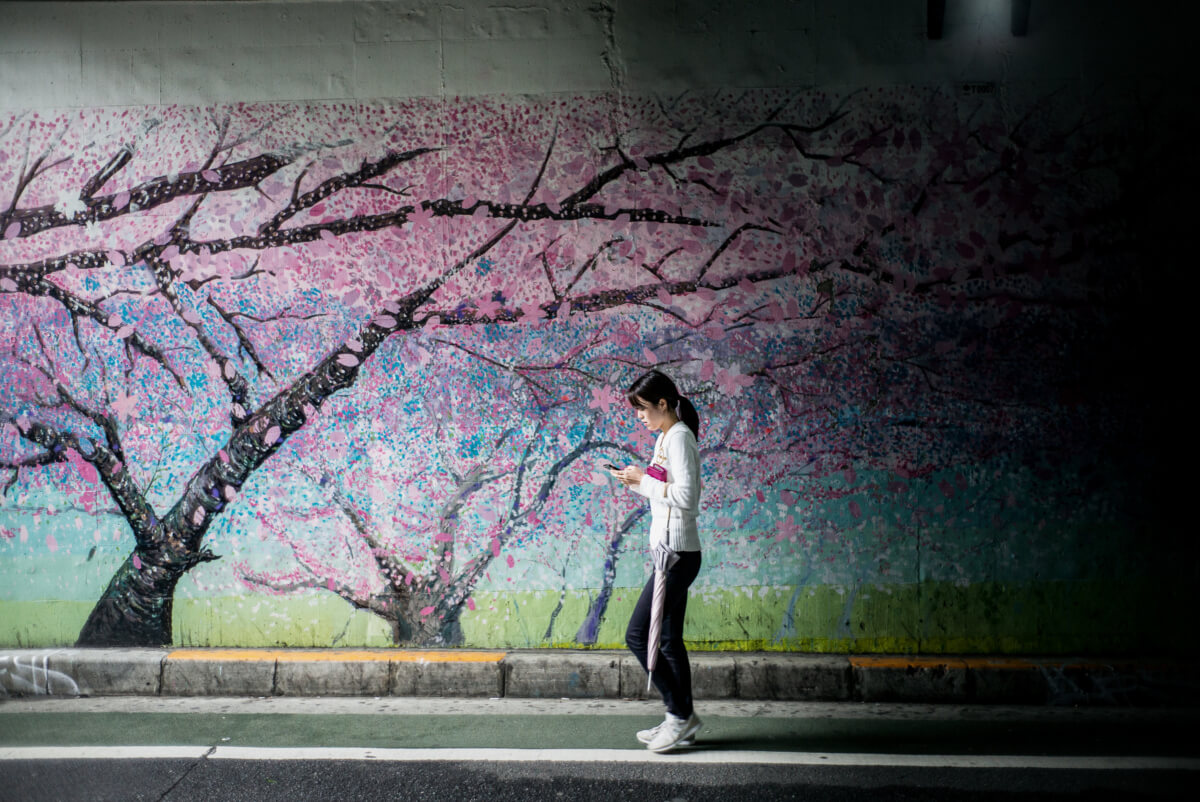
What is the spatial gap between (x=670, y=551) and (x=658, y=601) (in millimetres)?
234

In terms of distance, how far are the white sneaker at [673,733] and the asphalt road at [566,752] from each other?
6cm

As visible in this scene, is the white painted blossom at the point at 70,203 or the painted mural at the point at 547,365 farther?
the white painted blossom at the point at 70,203

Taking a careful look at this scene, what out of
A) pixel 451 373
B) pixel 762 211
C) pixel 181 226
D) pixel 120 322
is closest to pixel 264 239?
pixel 181 226

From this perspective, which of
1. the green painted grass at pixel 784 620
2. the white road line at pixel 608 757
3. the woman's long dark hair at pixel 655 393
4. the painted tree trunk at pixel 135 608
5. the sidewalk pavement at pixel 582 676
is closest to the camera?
the white road line at pixel 608 757

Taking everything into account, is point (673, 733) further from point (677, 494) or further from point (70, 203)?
point (70, 203)

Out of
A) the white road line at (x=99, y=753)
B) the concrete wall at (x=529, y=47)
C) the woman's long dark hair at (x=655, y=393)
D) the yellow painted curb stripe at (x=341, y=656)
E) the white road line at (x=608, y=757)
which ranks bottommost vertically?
the white road line at (x=608, y=757)

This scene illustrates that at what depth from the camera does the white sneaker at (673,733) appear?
4102mm

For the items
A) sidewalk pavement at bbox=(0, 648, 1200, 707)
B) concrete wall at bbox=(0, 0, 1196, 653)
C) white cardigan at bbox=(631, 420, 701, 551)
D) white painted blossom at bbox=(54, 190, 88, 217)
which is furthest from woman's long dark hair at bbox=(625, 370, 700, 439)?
white painted blossom at bbox=(54, 190, 88, 217)

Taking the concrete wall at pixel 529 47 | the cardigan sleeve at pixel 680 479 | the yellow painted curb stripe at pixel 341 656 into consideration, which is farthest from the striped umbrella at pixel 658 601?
the concrete wall at pixel 529 47

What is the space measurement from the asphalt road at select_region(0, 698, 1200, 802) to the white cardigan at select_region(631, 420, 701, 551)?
0.99m

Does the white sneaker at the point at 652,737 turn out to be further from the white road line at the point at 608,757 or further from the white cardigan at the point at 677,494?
the white cardigan at the point at 677,494

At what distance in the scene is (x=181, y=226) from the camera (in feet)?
18.8

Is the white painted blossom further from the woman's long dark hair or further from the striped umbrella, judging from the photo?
the striped umbrella

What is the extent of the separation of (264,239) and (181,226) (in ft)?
1.82
